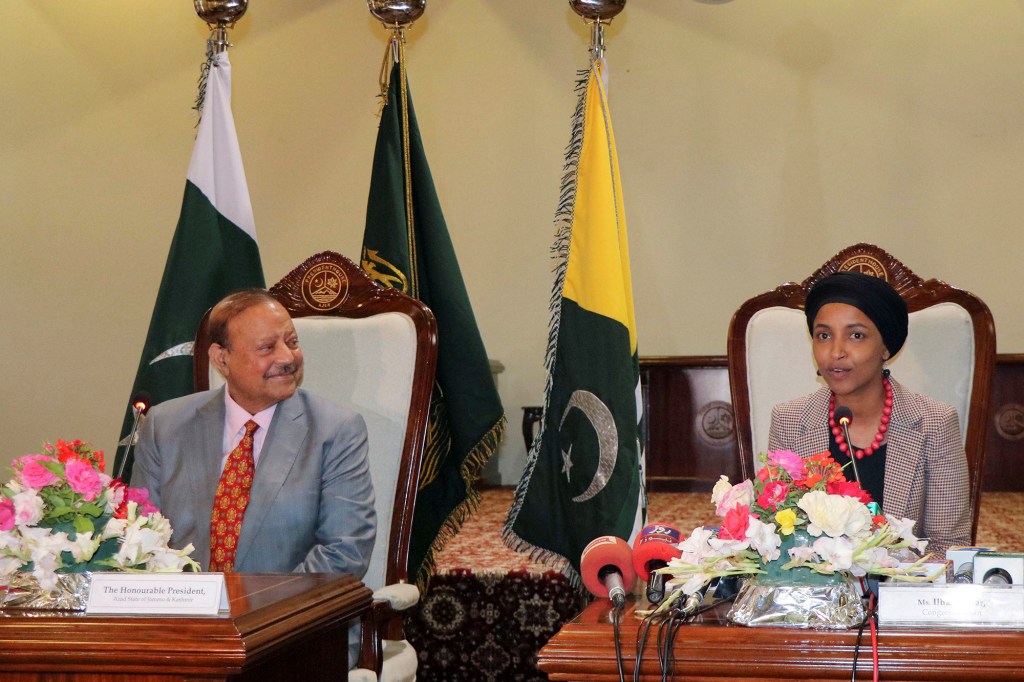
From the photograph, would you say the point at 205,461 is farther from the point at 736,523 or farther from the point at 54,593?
the point at 736,523

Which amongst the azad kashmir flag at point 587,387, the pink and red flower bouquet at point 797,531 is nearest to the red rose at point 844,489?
the pink and red flower bouquet at point 797,531

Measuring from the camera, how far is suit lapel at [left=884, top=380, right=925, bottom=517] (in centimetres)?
233

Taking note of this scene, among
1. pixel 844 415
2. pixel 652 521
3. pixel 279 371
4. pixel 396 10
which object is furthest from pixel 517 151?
pixel 844 415

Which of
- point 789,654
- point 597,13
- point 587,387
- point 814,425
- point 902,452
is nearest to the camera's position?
point 789,654

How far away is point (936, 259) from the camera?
7055mm

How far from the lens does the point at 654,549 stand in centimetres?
174

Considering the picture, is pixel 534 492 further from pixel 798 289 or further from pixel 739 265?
pixel 739 265

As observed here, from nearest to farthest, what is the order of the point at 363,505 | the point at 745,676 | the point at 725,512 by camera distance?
the point at 745,676, the point at 725,512, the point at 363,505

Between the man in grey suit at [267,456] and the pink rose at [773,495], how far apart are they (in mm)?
1096

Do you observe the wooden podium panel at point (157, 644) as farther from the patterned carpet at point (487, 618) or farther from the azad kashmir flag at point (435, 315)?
the patterned carpet at point (487, 618)

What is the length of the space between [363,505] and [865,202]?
5491mm

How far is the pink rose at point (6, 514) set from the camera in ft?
5.57

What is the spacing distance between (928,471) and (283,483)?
1.36 meters

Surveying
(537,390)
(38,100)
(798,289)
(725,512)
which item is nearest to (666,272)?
(537,390)
